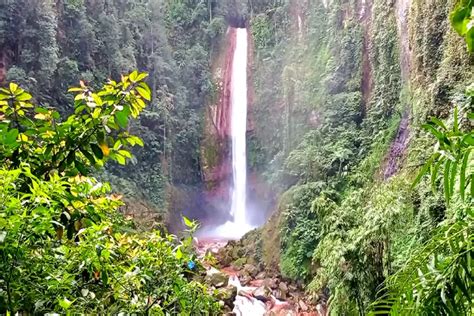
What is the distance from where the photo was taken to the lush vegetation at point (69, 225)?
0.91 metres

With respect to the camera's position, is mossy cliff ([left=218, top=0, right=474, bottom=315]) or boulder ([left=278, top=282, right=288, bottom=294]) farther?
boulder ([left=278, top=282, right=288, bottom=294])

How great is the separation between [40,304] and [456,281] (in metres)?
0.93

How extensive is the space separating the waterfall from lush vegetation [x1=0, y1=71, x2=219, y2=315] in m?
15.4

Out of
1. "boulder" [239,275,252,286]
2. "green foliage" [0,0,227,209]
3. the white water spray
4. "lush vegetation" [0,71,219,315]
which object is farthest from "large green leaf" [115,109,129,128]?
the white water spray

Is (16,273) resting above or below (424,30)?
below

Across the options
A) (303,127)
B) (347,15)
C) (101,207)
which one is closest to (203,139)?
(303,127)

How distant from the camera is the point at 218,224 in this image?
670 inches

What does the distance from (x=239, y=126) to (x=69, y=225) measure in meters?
17.1

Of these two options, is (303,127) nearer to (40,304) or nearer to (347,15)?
(347,15)

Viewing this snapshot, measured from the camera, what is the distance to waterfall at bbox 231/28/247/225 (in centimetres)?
1714

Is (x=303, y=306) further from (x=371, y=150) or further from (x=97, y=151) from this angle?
(x=97, y=151)

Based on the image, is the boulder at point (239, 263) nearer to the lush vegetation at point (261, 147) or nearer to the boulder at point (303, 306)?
the lush vegetation at point (261, 147)

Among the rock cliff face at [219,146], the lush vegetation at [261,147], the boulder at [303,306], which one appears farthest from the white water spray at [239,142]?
the boulder at [303,306]

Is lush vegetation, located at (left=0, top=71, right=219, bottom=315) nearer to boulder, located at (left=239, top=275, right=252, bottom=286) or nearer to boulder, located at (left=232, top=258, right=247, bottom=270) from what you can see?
boulder, located at (left=239, top=275, right=252, bottom=286)
